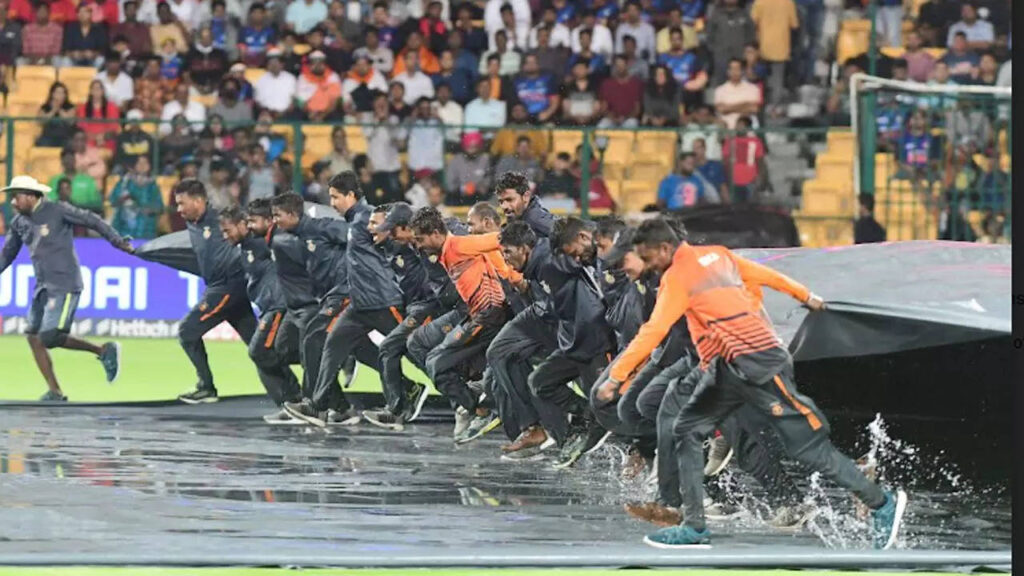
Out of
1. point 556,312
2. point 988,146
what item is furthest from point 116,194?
point 556,312

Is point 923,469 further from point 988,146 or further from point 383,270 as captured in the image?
point 988,146

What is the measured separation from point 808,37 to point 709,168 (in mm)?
3614

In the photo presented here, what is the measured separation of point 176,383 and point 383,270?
14.9 feet

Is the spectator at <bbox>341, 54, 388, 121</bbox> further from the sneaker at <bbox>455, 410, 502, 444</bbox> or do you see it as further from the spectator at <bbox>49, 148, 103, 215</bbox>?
the sneaker at <bbox>455, 410, 502, 444</bbox>

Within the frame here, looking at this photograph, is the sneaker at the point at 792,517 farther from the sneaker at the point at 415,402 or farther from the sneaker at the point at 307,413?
the sneaker at the point at 307,413

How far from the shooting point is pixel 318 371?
16172mm

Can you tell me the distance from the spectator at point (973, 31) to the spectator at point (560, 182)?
5491 millimetres

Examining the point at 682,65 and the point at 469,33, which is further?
the point at 469,33

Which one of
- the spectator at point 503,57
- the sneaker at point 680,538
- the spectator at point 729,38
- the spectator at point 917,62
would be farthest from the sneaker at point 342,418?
the spectator at point 917,62

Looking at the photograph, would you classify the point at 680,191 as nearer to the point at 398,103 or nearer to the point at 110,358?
the point at 398,103

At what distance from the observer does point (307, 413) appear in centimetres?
1606

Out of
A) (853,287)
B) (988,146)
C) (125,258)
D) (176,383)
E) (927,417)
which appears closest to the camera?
(853,287)

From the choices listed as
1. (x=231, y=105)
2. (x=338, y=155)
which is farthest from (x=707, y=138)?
(x=231, y=105)

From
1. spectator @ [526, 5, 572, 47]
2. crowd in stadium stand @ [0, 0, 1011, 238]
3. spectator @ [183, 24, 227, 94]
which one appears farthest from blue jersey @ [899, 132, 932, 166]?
spectator @ [183, 24, 227, 94]
